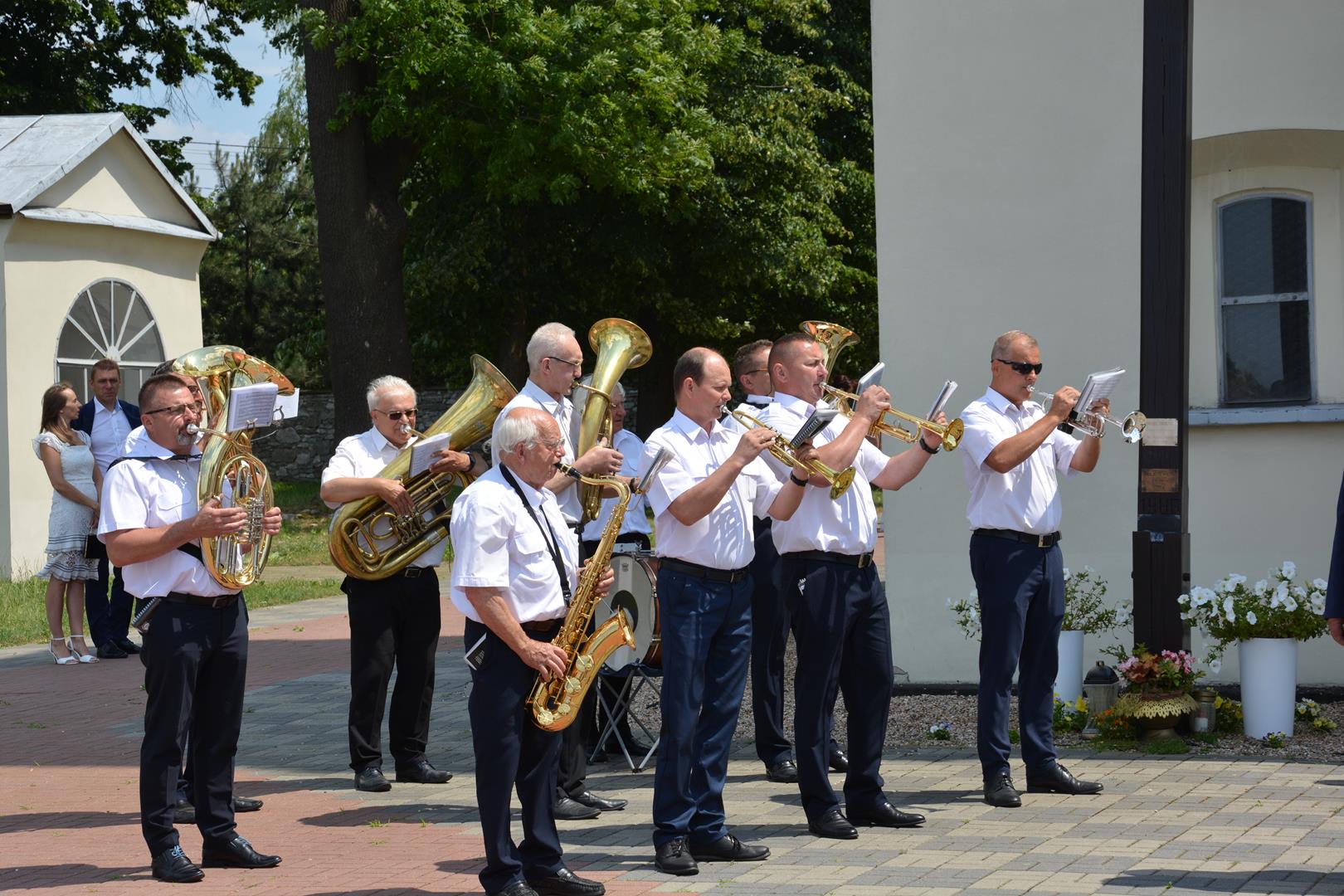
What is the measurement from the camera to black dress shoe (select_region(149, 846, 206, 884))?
6133 millimetres

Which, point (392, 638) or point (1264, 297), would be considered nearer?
point (392, 638)

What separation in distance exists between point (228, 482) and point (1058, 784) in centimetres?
389

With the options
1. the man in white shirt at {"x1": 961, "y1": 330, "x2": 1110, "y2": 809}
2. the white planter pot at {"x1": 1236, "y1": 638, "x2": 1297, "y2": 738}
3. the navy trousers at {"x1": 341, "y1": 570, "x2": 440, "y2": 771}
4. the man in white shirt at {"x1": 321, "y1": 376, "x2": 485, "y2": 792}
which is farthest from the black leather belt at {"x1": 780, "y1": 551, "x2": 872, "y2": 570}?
the white planter pot at {"x1": 1236, "y1": 638, "x2": 1297, "y2": 738}

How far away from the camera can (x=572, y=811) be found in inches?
283

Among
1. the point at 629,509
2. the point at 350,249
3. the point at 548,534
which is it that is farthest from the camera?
the point at 350,249

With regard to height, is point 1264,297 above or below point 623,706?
above

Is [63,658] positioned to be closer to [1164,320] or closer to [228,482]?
[228,482]

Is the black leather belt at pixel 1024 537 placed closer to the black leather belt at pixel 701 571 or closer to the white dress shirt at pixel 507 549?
the black leather belt at pixel 701 571

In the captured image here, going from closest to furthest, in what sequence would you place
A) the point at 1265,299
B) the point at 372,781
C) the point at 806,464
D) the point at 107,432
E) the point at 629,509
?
the point at 806,464 < the point at 372,781 < the point at 629,509 < the point at 1265,299 < the point at 107,432

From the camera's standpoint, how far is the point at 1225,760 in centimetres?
790

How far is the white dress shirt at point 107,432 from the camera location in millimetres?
12336

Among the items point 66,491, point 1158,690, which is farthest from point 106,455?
point 1158,690

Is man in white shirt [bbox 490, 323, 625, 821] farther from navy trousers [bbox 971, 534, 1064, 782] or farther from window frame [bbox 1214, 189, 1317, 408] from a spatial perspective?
window frame [bbox 1214, 189, 1317, 408]

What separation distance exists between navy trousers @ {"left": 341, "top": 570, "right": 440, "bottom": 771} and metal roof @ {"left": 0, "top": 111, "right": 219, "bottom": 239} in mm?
12351
